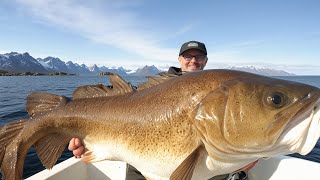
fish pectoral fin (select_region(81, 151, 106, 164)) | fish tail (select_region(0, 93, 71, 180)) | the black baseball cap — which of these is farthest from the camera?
the black baseball cap

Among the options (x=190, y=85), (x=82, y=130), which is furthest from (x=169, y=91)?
(x=82, y=130)

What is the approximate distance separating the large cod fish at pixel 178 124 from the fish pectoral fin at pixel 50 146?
0.04 ft

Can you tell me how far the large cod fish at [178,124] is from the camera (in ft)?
8.25

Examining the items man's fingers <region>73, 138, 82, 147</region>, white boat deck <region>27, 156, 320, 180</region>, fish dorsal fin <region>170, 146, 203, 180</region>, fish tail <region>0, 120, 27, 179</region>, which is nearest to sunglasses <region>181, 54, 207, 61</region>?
white boat deck <region>27, 156, 320, 180</region>

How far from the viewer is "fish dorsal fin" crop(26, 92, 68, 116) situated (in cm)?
407

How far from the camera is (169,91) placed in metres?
3.27

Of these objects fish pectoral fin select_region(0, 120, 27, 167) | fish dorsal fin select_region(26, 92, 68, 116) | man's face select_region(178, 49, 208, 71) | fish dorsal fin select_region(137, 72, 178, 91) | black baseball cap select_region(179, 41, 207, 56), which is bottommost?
fish pectoral fin select_region(0, 120, 27, 167)

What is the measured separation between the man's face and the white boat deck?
2.70m

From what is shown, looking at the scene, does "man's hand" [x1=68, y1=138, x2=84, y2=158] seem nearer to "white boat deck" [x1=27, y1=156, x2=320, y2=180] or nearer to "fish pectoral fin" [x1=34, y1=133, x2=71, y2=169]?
"fish pectoral fin" [x1=34, y1=133, x2=71, y2=169]

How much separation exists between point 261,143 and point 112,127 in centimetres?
186

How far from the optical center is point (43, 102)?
13.6 ft

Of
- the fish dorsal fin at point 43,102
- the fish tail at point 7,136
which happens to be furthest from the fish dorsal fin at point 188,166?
the fish tail at point 7,136

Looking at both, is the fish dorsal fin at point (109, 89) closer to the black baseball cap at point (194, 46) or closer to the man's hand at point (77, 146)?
the man's hand at point (77, 146)

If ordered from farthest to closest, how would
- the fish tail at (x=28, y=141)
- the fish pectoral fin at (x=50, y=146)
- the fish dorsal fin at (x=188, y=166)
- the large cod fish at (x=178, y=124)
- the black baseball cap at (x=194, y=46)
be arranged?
the black baseball cap at (x=194, y=46)
the fish pectoral fin at (x=50, y=146)
the fish tail at (x=28, y=141)
the fish dorsal fin at (x=188, y=166)
the large cod fish at (x=178, y=124)
